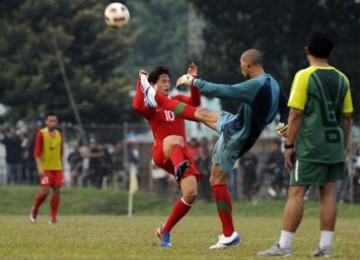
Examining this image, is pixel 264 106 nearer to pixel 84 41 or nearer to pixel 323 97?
pixel 323 97

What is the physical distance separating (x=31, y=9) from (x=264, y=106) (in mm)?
34327

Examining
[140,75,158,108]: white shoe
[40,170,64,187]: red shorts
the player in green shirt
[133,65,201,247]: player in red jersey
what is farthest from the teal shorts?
[40,170,64,187]: red shorts

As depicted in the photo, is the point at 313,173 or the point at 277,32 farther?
the point at 277,32

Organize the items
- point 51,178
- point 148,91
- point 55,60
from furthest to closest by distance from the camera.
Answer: point 55,60
point 51,178
point 148,91

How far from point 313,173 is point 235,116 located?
192 cm

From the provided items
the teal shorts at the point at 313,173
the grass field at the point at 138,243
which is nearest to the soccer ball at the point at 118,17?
the grass field at the point at 138,243

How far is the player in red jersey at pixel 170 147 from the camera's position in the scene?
15.3 metres

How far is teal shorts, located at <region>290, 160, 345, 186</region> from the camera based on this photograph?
12.6m

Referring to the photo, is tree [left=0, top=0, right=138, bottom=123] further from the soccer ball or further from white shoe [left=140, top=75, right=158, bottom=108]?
white shoe [left=140, top=75, right=158, bottom=108]

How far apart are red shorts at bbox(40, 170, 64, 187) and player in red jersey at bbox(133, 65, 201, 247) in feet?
30.4

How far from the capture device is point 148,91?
14.8m

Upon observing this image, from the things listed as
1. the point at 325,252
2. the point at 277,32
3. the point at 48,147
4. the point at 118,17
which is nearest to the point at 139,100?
the point at 325,252

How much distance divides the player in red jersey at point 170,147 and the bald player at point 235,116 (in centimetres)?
72

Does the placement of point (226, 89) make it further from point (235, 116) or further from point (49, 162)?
point (49, 162)
